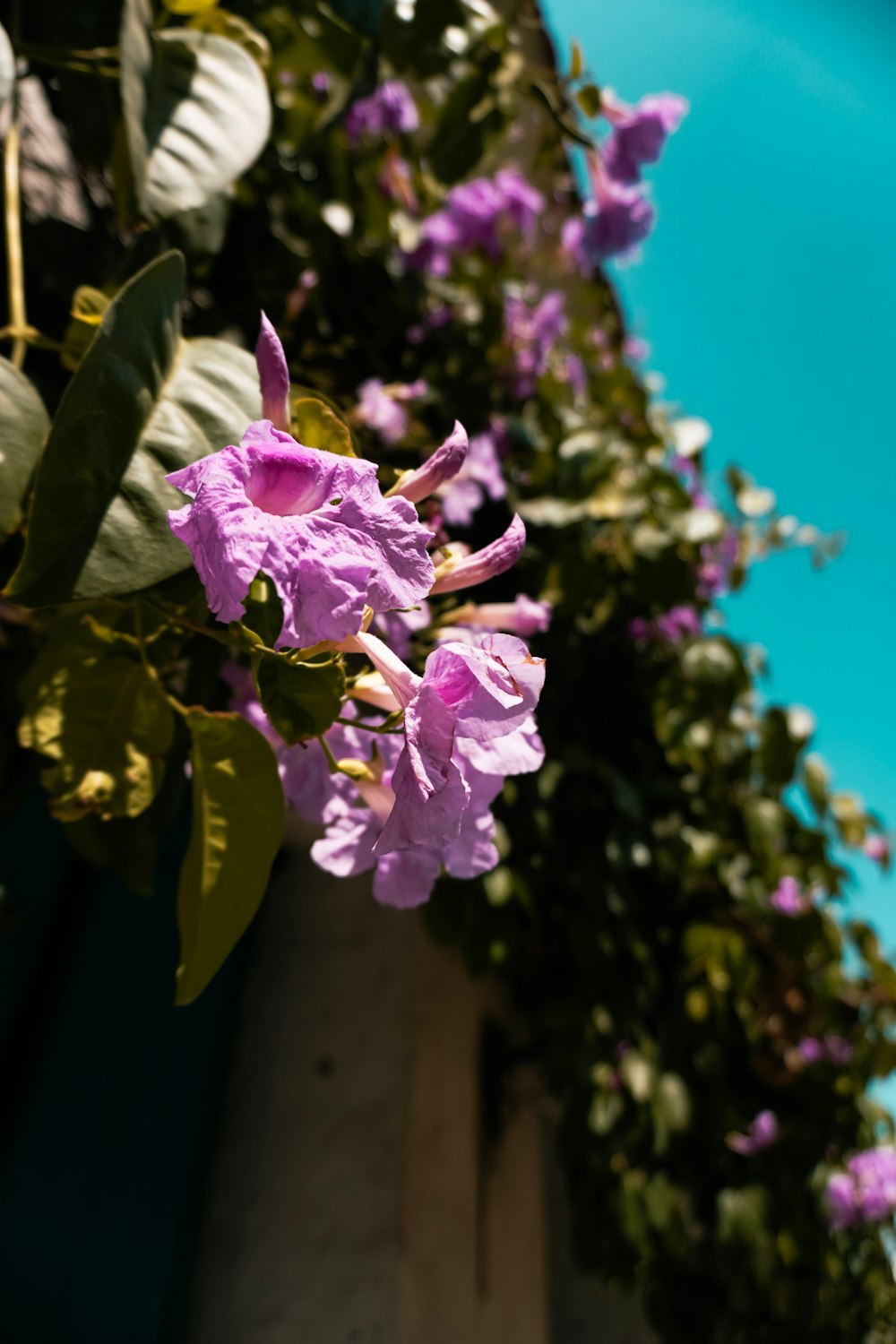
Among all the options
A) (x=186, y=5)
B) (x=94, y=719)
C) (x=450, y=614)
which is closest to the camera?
(x=94, y=719)

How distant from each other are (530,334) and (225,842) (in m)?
1.41

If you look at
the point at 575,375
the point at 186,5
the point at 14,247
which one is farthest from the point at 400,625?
the point at 575,375

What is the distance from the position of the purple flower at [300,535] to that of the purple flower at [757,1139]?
160cm

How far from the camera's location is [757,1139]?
159 cm

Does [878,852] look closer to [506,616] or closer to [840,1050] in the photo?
[840,1050]

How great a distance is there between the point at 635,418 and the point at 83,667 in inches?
62.4

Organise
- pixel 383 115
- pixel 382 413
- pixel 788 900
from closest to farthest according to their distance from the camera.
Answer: pixel 382 413 → pixel 383 115 → pixel 788 900

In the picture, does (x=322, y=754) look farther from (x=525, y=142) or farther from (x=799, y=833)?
(x=525, y=142)

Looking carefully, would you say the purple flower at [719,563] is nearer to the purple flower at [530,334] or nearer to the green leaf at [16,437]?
the purple flower at [530,334]

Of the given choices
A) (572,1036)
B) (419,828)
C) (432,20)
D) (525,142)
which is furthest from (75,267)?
(525,142)

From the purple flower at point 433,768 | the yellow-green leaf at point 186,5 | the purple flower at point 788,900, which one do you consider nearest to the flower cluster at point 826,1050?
the purple flower at point 788,900

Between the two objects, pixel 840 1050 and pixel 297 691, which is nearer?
pixel 297 691

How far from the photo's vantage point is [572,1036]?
136 centimetres

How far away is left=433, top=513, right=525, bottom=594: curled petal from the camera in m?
0.47
